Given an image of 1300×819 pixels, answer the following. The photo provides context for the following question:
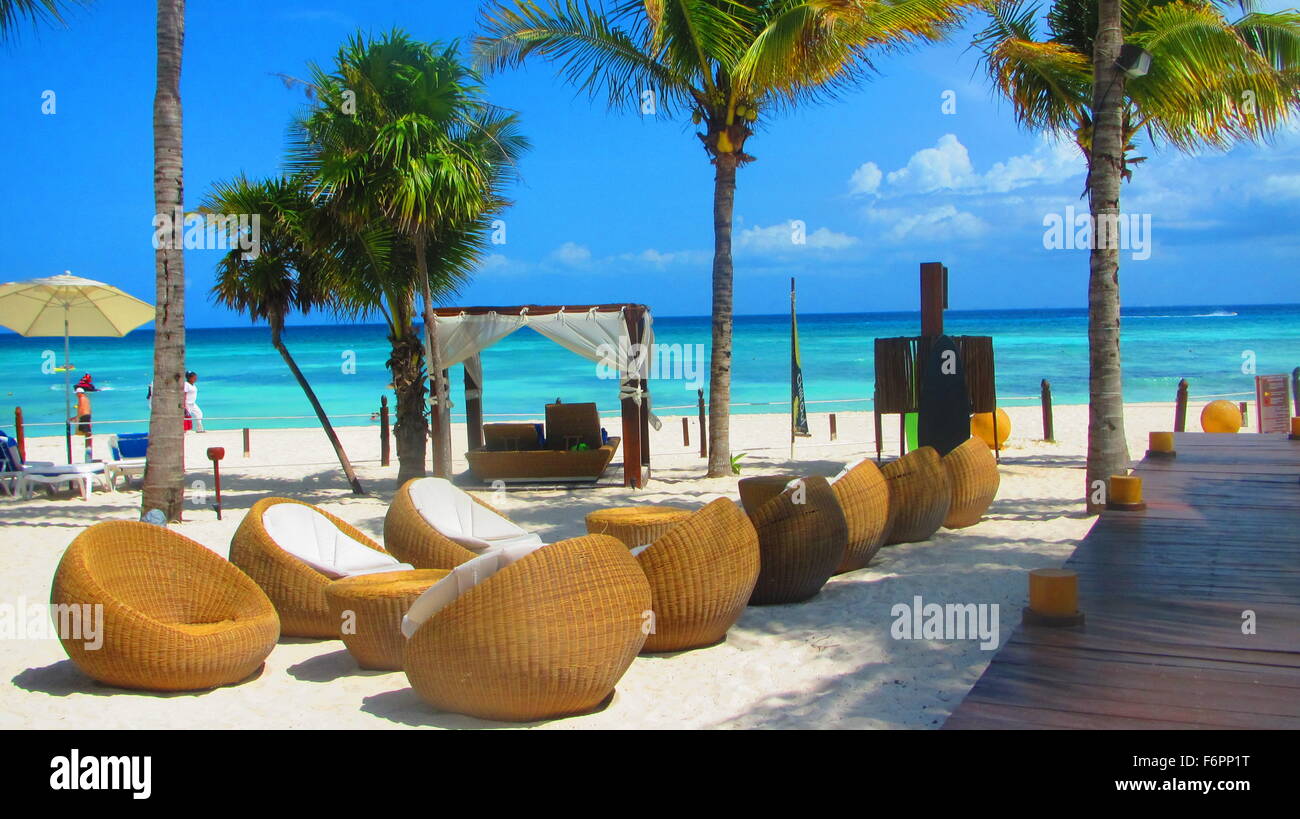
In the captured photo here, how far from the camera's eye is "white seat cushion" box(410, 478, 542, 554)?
21.2ft

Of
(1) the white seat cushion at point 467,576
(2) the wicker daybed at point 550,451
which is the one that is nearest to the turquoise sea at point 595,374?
(2) the wicker daybed at point 550,451

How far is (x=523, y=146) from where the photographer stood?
13125 millimetres

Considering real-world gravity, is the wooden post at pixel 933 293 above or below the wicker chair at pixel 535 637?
above

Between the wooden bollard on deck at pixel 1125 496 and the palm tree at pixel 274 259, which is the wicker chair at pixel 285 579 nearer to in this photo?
the wooden bollard on deck at pixel 1125 496

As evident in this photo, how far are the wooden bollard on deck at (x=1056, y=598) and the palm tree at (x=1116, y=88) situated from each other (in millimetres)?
6037

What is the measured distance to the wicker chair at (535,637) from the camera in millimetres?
4113

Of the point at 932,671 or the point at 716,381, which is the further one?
the point at 716,381

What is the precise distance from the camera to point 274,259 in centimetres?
1237
